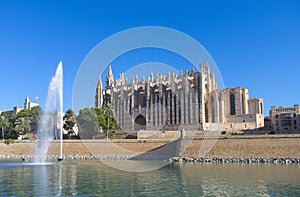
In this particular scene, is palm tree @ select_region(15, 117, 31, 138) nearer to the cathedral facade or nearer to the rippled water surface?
the cathedral facade

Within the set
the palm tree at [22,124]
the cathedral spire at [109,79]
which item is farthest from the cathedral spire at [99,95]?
the palm tree at [22,124]

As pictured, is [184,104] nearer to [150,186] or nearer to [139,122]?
[139,122]

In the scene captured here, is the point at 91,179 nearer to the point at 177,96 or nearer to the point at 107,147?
the point at 107,147

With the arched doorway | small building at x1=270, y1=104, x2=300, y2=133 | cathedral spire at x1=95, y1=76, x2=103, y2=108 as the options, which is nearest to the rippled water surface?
small building at x1=270, y1=104, x2=300, y2=133

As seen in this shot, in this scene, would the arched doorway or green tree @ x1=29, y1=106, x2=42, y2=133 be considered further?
the arched doorway

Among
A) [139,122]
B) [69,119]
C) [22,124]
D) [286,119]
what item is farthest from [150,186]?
[139,122]

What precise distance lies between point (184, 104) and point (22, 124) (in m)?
30.8

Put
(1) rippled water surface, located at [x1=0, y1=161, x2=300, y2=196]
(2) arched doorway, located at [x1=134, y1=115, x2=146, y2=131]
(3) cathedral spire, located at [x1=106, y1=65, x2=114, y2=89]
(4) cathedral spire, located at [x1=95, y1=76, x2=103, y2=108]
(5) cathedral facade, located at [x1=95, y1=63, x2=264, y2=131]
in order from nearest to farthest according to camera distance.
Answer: (1) rippled water surface, located at [x1=0, y1=161, x2=300, y2=196], (5) cathedral facade, located at [x1=95, y1=63, x2=264, y2=131], (2) arched doorway, located at [x1=134, y1=115, x2=146, y2=131], (4) cathedral spire, located at [x1=95, y1=76, x2=103, y2=108], (3) cathedral spire, located at [x1=106, y1=65, x2=114, y2=89]

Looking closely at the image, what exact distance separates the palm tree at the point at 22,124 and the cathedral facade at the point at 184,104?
63.5ft

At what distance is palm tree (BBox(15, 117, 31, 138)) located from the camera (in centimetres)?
6091

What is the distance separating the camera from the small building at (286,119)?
2422 inches

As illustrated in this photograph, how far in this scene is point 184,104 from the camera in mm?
68312

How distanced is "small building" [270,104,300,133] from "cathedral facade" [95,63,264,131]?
10.5 ft

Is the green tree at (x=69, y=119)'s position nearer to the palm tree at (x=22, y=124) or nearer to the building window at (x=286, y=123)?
the palm tree at (x=22, y=124)
